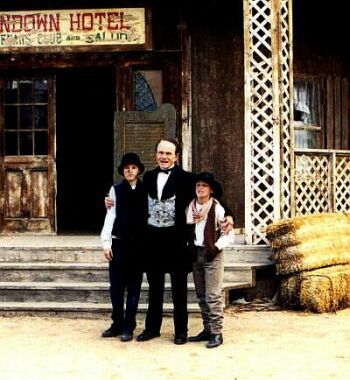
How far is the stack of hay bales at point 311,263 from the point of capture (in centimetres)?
829

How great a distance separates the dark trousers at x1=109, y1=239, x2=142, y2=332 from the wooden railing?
3219 mm

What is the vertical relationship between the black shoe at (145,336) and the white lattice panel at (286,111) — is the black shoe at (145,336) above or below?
below

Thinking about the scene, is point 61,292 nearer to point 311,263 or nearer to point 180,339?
point 180,339

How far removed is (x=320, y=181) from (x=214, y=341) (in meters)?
4.16

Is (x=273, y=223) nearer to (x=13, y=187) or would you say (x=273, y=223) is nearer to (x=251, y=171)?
(x=251, y=171)

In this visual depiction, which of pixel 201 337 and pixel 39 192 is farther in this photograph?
pixel 39 192

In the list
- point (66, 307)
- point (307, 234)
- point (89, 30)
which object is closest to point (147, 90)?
point (89, 30)

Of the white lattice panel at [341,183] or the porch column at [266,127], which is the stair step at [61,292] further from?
the white lattice panel at [341,183]

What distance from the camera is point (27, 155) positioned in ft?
36.3

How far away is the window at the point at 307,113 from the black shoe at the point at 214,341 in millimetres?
5588

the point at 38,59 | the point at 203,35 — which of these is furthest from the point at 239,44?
the point at 38,59

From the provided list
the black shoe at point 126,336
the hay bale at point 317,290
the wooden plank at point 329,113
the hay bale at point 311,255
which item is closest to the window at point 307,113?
the wooden plank at point 329,113

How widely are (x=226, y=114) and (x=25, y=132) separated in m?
3.15

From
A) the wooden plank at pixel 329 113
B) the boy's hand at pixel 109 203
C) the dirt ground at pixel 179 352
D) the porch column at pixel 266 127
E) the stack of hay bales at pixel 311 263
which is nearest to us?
the dirt ground at pixel 179 352
